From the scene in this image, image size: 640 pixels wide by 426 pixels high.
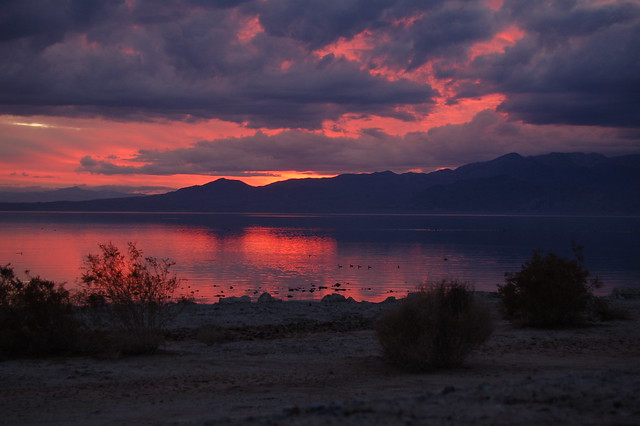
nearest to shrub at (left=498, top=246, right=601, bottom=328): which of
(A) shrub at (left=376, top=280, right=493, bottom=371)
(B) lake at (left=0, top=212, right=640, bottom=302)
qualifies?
(B) lake at (left=0, top=212, right=640, bottom=302)

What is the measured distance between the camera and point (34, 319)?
12.7 metres

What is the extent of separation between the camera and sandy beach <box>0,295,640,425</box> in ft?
22.4

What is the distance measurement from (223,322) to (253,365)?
718 cm

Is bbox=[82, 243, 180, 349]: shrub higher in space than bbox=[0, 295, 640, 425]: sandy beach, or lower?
higher

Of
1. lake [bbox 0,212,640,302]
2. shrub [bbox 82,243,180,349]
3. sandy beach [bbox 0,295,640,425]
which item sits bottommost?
lake [bbox 0,212,640,302]

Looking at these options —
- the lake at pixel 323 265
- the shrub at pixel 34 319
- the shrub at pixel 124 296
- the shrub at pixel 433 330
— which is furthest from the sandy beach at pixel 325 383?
the lake at pixel 323 265

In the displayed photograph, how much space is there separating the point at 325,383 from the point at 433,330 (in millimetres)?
2289

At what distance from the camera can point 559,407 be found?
690 centimetres

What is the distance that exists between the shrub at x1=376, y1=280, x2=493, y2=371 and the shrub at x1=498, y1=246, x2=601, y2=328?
5.98 m

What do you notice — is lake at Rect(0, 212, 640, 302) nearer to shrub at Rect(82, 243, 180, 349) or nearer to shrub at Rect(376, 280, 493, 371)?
shrub at Rect(376, 280, 493, 371)

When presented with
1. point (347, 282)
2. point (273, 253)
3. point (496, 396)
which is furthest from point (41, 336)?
point (273, 253)

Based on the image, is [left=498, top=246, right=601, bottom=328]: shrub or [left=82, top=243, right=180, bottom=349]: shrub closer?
[left=82, top=243, right=180, bottom=349]: shrub

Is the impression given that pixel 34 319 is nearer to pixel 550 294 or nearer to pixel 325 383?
pixel 325 383

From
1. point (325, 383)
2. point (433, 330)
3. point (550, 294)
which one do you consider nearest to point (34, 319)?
point (325, 383)
